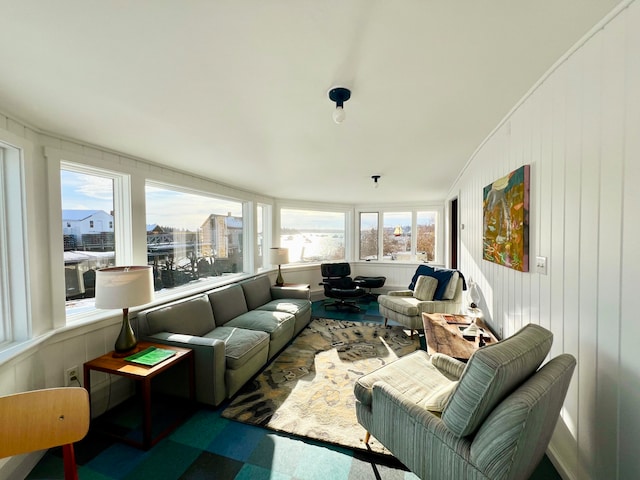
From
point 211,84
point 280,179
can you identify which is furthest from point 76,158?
point 280,179

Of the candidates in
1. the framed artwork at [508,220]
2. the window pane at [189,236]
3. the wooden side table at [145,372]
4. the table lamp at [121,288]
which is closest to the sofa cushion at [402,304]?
the framed artwork at [508,220]

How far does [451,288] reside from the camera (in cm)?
381

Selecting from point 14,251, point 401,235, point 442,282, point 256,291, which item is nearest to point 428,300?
point 442,282

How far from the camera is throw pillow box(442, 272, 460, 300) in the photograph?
377 centimetres

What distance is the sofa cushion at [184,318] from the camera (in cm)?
243

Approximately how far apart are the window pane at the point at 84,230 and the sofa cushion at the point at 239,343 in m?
1.19

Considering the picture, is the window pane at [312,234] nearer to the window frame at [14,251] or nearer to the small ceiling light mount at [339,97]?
the window frame at [14,251]

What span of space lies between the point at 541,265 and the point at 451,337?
3.45 ft

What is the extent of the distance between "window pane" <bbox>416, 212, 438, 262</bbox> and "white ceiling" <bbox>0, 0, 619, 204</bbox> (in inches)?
156

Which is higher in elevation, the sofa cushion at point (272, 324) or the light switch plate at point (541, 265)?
the light switch plate at point (541, 265)

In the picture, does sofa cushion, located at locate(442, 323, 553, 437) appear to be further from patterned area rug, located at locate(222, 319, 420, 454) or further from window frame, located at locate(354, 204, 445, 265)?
window frame, located at locate(354, 204, 445, 265)

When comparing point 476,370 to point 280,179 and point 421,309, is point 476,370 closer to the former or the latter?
point 421,309

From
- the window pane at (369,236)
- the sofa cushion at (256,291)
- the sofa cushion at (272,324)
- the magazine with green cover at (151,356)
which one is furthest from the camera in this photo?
the window pane at (369,236)

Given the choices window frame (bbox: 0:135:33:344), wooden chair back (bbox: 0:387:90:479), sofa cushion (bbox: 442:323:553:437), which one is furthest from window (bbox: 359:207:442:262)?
wooden chair back (bbox: 0:387:90:479)
